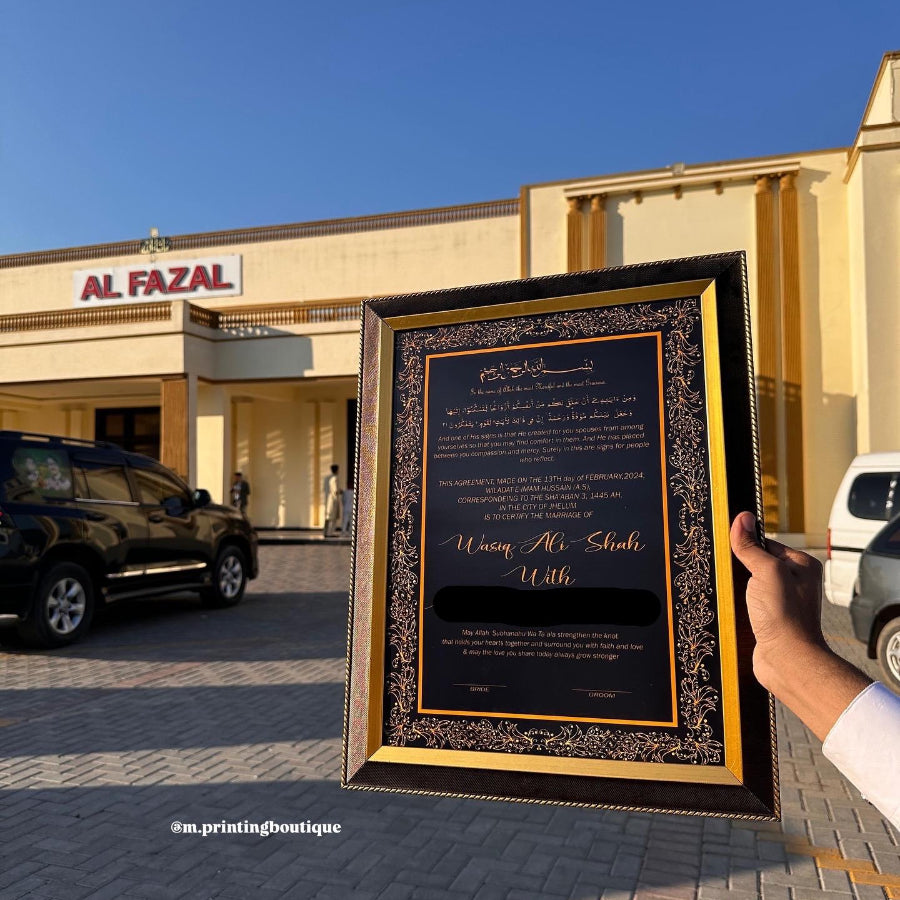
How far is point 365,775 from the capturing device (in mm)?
2012

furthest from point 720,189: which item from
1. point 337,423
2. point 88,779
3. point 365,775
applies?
point 365,775

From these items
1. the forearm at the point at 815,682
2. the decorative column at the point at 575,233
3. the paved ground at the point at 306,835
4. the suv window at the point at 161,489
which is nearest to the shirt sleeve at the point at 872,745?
the forearm at the point at 815,682

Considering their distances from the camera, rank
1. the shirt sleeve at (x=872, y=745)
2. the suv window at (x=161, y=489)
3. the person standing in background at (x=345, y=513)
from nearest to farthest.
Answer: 1. the shirt sleeve at (x=872, y=745)
2. the suv window at (x=161, y=489)
3. the person standing in background at (x=345, y=513)

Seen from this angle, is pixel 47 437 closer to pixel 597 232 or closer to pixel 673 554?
pixel 673 554

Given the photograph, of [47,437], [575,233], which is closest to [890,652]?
[47,437]

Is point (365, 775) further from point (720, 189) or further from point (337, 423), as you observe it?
point (337, 423)

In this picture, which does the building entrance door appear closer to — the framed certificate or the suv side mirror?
the suv side mirror

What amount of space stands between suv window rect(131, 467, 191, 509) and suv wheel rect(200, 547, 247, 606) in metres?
1.02

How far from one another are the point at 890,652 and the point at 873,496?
2501 millimetres

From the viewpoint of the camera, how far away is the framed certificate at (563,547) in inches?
70.5

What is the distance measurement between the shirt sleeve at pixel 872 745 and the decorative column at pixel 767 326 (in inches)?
736

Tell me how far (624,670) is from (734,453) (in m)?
0.53

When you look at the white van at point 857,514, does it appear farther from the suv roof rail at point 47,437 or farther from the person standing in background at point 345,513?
the person standing in background at point 345,513

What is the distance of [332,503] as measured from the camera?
78.4 ft
